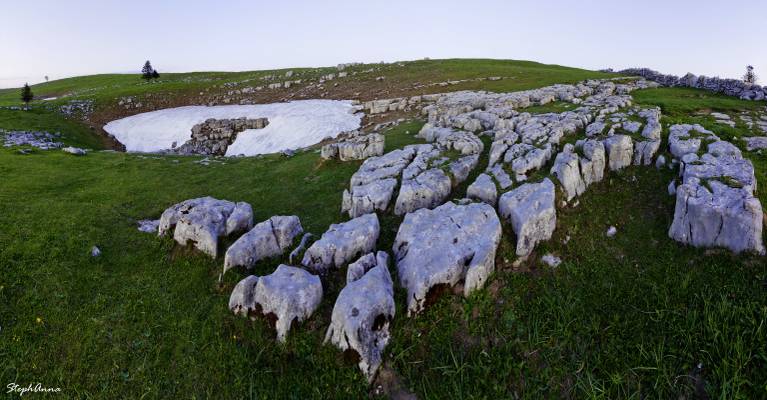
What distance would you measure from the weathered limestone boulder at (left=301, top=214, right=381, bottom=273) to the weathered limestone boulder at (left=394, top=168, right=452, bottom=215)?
9.75 ft

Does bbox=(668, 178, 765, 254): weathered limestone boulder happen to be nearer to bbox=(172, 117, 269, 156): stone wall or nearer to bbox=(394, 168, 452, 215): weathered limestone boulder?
bbox=(394, 168, 452, 215): weathered limestone boulder

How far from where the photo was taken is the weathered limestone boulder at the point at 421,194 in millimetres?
18719

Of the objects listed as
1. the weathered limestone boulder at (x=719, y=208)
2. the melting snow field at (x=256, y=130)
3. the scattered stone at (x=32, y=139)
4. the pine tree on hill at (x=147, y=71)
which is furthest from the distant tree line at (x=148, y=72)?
the weathered limestone boulder at (x=719, y=208)

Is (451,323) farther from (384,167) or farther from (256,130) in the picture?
(256,130)

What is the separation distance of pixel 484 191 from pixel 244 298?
490 inches

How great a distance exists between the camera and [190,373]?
38.7 ft

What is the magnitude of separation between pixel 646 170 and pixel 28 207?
125 feet

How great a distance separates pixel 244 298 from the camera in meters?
13.5

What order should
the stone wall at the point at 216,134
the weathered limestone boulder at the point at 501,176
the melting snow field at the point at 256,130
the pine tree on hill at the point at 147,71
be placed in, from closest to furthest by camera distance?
1. the weathered limestone boulder at the point at 501,176
2. the melting snow field at the point at 256,130
3. the stone wall at the point at 216,134
4. the pine tree on hill at the point at 147,71

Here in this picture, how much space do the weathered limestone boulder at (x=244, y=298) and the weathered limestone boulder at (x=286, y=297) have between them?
10.7 inches

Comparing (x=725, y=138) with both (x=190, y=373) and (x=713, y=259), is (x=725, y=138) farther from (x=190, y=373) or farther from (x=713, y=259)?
(x=190, y=373)

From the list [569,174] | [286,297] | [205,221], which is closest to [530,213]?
[569,174]
